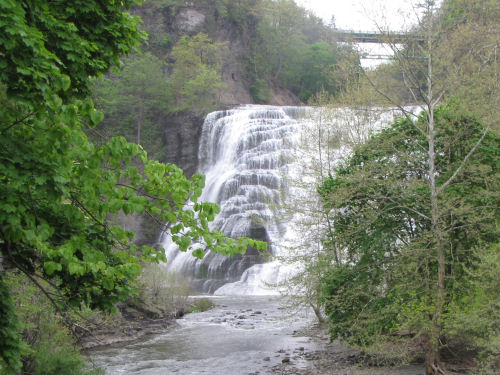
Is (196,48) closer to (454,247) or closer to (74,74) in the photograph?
(454,247)

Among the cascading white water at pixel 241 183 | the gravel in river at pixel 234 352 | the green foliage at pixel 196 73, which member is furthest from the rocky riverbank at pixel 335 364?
the green foliage at pixel 196 73

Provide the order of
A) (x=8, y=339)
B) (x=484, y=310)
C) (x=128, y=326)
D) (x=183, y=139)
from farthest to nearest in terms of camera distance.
Result: (x=183, y=139) < (x=128, y=326) < (x=484, y=310) < (x=8, y=339)

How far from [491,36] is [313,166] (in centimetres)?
639

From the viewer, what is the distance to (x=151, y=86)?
49.3 metres

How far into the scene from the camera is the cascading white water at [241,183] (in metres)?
31.1

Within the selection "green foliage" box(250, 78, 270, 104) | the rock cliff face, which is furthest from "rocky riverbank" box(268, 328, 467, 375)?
"green foliage" box(250, 78, 270, 104)

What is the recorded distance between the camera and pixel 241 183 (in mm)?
36031

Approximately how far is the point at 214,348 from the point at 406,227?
7541mm

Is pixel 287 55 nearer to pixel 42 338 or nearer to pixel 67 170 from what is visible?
pixel 42 338

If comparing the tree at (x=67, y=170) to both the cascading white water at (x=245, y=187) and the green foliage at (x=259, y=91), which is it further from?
the green foliage at (x=259, y=91)

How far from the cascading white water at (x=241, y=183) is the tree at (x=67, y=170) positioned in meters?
20.3

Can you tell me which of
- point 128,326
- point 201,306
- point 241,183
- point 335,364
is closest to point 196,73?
point 241,183

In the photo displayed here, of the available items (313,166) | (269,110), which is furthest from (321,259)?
(269,110)

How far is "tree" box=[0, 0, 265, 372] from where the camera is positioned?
4.12 meters
